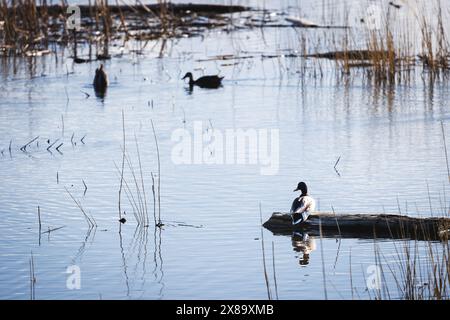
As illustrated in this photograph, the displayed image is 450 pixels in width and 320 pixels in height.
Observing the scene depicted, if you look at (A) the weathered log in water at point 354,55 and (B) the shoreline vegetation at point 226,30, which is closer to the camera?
(A) the weathered log in water at point 354,55

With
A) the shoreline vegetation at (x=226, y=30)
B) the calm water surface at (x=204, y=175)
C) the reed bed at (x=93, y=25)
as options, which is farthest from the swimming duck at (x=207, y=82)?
the reed bed at (x=93, y=25)

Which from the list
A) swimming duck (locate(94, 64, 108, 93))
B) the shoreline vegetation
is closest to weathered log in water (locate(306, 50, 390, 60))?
the shoreline vegetation

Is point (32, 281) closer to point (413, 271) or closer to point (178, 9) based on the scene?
A: point (413, 271)

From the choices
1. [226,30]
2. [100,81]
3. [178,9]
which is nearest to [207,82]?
[100,81]

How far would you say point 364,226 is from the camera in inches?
331

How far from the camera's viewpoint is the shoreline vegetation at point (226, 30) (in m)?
16.7

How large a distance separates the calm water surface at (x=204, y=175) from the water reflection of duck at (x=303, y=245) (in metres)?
0.03

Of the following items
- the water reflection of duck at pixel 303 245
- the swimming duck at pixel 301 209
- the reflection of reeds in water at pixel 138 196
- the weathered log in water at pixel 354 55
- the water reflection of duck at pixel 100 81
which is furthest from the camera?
the water reflection of duck at pixel 100 81

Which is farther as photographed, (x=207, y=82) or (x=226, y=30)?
(x=226, y=30)

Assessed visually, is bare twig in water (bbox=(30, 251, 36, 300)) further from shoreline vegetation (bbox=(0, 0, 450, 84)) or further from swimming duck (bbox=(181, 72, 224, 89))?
swimming duck (bbox=(181, 72, 224, 89))

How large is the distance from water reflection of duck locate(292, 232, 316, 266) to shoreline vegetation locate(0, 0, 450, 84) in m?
7.58

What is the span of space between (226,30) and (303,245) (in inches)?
639

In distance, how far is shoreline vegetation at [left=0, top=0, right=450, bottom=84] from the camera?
656 inches

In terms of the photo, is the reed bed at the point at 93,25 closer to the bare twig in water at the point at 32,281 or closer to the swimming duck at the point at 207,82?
the swimming duck at the point at 207,82
